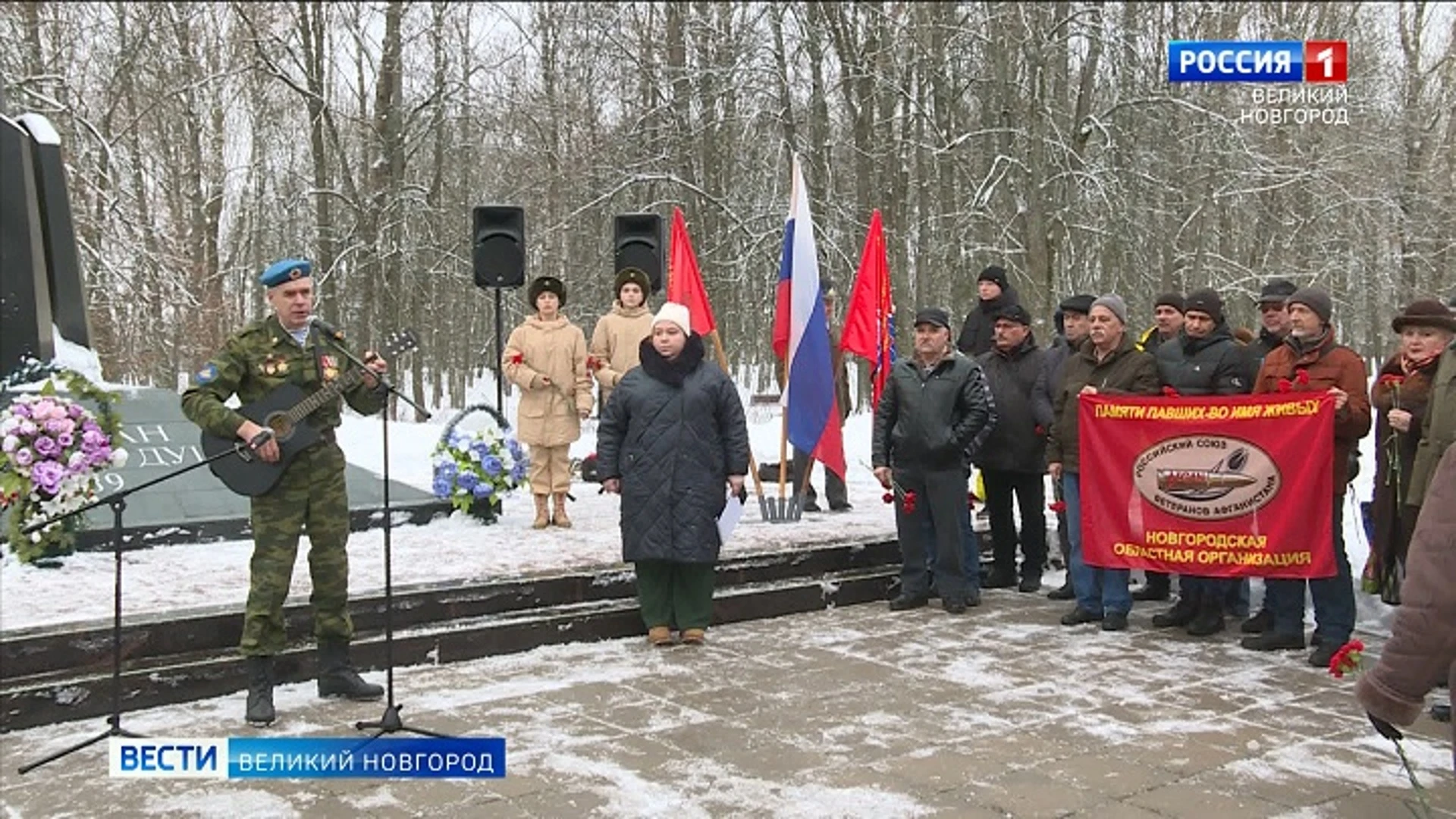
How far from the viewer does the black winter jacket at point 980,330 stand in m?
8.66

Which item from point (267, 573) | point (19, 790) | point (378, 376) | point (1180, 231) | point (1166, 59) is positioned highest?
point (1166, 59)

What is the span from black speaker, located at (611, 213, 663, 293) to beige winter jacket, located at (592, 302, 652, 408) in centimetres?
207

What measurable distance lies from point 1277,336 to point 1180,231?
533 inches

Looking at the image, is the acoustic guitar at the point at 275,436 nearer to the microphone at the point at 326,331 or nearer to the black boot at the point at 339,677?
the microphone at the point at 326,331

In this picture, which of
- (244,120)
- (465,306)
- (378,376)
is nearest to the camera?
(378,376)

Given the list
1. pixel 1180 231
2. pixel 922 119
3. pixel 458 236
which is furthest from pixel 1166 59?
pixel 458 236

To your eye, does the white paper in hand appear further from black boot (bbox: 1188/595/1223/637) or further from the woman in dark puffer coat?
black boot (bbox: 1188/595/1223/637)

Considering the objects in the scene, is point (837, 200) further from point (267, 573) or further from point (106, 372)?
point (267, 573)

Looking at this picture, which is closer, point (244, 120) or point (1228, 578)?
point (1228, 578)

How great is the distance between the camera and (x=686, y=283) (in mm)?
9727

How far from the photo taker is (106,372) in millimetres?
20438

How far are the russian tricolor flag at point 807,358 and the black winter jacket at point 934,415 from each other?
1447 millimetres

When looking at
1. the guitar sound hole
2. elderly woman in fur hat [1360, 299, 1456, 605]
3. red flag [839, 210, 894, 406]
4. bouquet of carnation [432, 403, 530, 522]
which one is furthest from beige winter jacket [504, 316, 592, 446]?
elderly woman in fur hat [1360, 299, 1456, 605]

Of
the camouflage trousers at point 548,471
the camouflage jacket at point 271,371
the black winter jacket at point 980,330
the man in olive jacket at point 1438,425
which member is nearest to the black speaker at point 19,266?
the camouflage trousers at point 548,471
